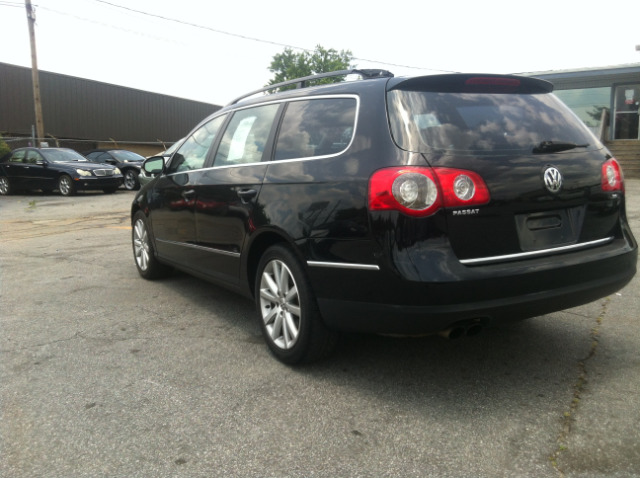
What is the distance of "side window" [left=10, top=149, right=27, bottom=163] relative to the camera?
1847 centimetres

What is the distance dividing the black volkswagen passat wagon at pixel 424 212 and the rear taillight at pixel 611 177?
0.04 ft

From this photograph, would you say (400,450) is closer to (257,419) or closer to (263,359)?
(257,419)

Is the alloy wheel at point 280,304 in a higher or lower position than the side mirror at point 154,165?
lower

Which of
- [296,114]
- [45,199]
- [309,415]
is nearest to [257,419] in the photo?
[309,415]

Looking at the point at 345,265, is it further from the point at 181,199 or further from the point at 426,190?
the point at 181,199

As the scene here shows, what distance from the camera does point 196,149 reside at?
16.4 feet

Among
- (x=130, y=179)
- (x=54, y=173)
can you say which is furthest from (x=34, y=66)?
(x=54, y=173)

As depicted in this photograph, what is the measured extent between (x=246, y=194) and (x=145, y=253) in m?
2.46

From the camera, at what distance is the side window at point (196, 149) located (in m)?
4.80

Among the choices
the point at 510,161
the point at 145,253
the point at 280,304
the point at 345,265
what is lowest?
the point at 145,253

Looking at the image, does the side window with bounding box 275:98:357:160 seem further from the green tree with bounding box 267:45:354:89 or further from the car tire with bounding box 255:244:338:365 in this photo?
the green tree with bounding box 267:45:354:89

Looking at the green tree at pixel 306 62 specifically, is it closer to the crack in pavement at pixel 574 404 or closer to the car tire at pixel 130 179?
the car tire at pixel 130 179

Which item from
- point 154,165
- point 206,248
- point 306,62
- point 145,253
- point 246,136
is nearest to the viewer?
point 246,136

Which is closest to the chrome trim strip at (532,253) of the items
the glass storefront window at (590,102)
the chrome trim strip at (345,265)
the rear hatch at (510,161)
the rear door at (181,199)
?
the rear hatch at (510,161)
